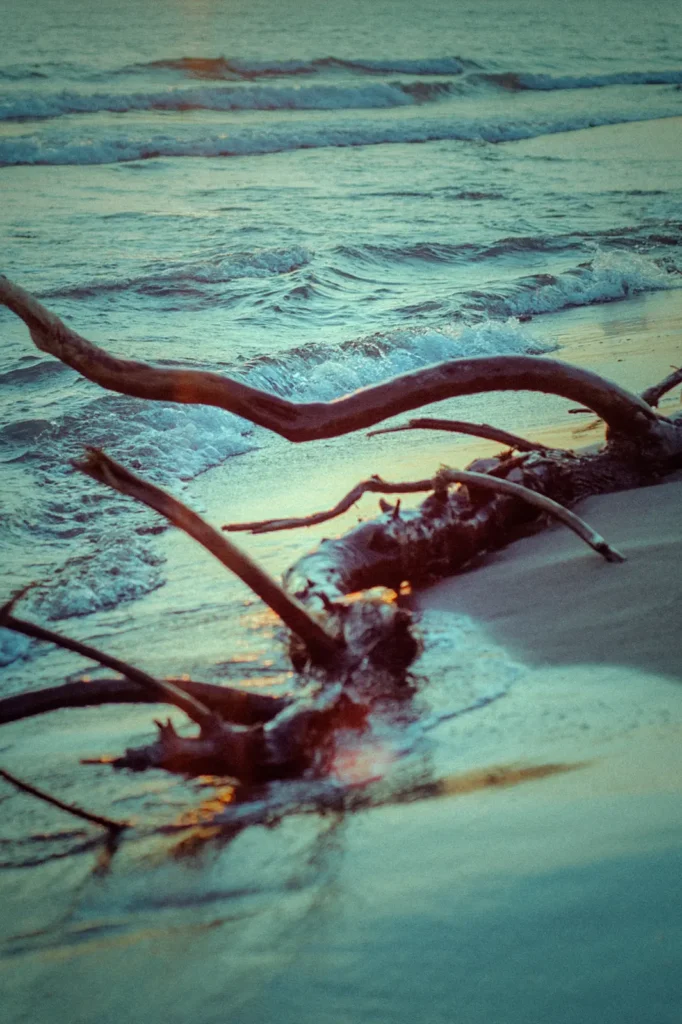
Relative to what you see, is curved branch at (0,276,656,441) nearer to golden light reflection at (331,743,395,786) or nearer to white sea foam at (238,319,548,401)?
golden light reflection at (331,743,395,786)

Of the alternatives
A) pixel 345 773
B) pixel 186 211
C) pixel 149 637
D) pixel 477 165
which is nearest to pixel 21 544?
pixel 149 637

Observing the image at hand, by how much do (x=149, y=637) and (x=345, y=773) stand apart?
130 centimetres

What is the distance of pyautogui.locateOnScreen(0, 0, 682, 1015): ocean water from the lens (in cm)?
392

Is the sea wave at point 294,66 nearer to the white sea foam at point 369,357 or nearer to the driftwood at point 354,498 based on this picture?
the white sea foam at point 369,357

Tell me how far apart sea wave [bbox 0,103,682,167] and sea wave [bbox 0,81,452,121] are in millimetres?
2119

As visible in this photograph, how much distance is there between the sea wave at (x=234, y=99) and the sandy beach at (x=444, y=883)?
62.2 feet

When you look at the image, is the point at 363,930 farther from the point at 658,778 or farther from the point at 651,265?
the point at 651,265

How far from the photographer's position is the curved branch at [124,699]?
87.3 inches

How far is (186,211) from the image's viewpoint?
12820mm

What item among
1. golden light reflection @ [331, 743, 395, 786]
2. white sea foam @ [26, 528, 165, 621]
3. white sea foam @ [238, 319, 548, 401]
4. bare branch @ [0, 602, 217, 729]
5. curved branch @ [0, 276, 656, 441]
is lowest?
white sea foam @ [26, 528, 165, 621]

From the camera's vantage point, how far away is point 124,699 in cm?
226

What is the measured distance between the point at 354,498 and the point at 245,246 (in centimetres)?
792

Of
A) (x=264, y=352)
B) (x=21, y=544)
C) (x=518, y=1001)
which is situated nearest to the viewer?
(x=518, y=1001)

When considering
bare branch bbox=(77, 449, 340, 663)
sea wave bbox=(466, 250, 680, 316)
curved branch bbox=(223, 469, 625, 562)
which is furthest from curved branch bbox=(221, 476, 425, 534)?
sea wave bbox=(466, 250, 680, 316)
